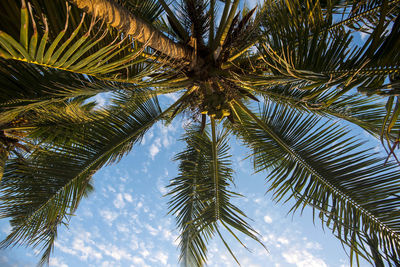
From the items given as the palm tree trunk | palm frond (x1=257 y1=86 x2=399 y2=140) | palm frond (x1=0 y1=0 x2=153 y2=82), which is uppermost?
palm frond (x1=257 y1=86 x2=399 y2=140)

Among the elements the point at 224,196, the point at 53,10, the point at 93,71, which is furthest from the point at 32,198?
the point at 224,196

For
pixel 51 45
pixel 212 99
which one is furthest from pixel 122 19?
pixel 212 99

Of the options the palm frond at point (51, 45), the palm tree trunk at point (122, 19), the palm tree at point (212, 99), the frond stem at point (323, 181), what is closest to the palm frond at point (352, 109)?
the palm tree at point (212, 99)

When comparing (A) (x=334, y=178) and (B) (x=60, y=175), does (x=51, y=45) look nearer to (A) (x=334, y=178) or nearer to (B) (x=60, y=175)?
(B) (x=60, y=175)

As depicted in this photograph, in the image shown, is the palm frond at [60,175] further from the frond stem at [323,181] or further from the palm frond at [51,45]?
the frond stem at [323,181]

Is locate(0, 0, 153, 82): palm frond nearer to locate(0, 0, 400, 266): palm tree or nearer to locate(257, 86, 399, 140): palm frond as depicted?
locate(0, 0, 400, 266): palm tree

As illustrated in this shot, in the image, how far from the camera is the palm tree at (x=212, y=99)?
5.62ft

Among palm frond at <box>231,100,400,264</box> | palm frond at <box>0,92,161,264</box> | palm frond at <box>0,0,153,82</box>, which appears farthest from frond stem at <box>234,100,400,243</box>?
palm frond at <box>0,0,153,82</box>

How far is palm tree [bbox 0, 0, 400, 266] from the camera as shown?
1.71 meters

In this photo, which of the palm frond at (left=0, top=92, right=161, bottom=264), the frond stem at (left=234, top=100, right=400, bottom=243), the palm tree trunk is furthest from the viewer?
the palm frond at (left=0, top=92, right=161, bottom=264)

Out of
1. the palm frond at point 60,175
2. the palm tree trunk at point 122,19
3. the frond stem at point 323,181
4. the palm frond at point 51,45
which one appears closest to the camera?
the palm frond at point 51,45

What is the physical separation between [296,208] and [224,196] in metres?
1.21

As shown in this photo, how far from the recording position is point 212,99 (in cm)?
318

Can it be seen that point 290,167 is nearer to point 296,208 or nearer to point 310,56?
point 296,208
